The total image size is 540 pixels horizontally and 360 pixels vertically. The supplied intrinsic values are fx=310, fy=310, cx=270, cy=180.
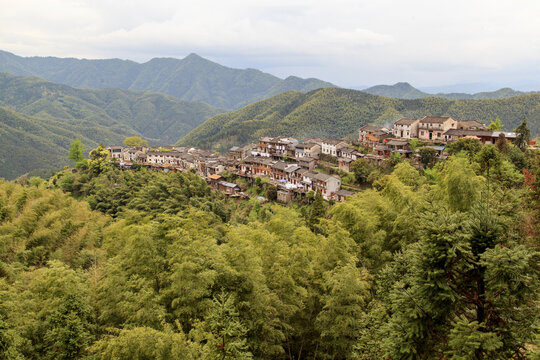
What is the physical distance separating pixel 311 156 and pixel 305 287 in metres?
39.8

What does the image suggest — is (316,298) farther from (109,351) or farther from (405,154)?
(405,154)

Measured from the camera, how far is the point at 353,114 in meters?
117

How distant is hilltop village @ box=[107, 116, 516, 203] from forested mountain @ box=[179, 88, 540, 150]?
46.3 m

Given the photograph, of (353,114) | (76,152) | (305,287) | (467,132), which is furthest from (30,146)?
(305,287)

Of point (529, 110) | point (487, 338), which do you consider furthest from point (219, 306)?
point (529, 110)

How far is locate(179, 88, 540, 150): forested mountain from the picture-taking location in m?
94.6

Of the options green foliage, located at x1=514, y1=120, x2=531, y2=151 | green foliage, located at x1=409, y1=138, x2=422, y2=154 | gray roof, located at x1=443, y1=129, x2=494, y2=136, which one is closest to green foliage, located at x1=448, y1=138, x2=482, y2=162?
green foliage, located at x1=514, y1=120, x2=531, y2=151

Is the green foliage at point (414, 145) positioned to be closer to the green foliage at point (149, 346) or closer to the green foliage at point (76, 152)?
the green foliage at point (149, 346)

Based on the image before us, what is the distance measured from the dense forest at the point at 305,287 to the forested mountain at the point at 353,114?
8464cm

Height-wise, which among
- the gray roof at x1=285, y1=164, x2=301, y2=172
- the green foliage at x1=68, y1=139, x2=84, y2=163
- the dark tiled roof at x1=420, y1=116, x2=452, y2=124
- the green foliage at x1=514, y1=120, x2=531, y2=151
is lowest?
the gray roof at x1=285, y1=164, x2=301, y2=172

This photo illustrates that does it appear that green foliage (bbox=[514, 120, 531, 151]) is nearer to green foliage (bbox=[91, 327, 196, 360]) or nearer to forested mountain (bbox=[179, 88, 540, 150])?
green foliage (bbox=[91, 327, 196, 360])

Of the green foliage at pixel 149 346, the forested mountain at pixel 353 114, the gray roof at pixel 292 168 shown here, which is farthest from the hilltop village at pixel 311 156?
the forested mountain at pixel 353 114

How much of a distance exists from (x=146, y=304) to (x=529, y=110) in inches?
4692

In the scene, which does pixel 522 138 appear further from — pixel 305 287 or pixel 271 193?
pixel 305 287
